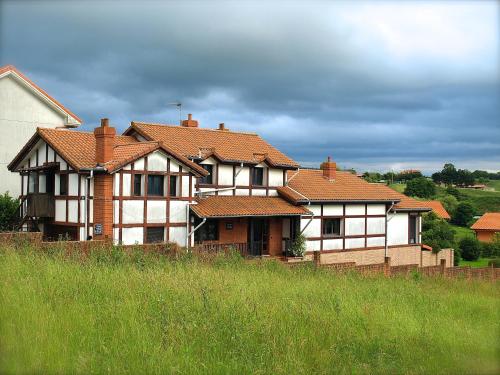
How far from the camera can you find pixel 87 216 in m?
22.0

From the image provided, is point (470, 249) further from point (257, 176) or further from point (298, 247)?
point (257, 176)

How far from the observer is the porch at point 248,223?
24.8m

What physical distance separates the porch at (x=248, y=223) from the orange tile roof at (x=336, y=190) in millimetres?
1010

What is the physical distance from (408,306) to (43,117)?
85.1 feet

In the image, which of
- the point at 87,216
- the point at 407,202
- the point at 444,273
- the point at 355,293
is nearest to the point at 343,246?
the point at 407,202

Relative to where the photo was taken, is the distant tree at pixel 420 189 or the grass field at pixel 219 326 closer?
the grass field at pixel 219 326

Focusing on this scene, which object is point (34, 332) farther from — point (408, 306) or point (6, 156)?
point (6, 156)

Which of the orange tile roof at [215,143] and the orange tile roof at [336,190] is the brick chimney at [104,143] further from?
the orange tile roof at [336,190]

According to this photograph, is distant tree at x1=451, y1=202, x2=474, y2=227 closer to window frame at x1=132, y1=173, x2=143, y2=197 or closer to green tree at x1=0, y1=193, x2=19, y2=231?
window frame at x1=132, y1=173, x2=143, y2=197

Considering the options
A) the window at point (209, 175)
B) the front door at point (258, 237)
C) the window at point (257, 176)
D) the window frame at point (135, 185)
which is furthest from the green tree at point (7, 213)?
the window at point (257, 176)

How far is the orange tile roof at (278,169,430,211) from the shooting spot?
28.6 m

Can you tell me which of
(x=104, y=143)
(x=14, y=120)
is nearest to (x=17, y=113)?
(x=14, y=120)

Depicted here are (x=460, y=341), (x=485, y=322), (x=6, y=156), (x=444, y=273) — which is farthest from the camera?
(x=6, y=156)

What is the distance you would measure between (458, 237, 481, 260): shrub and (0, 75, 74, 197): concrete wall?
1354 inches
